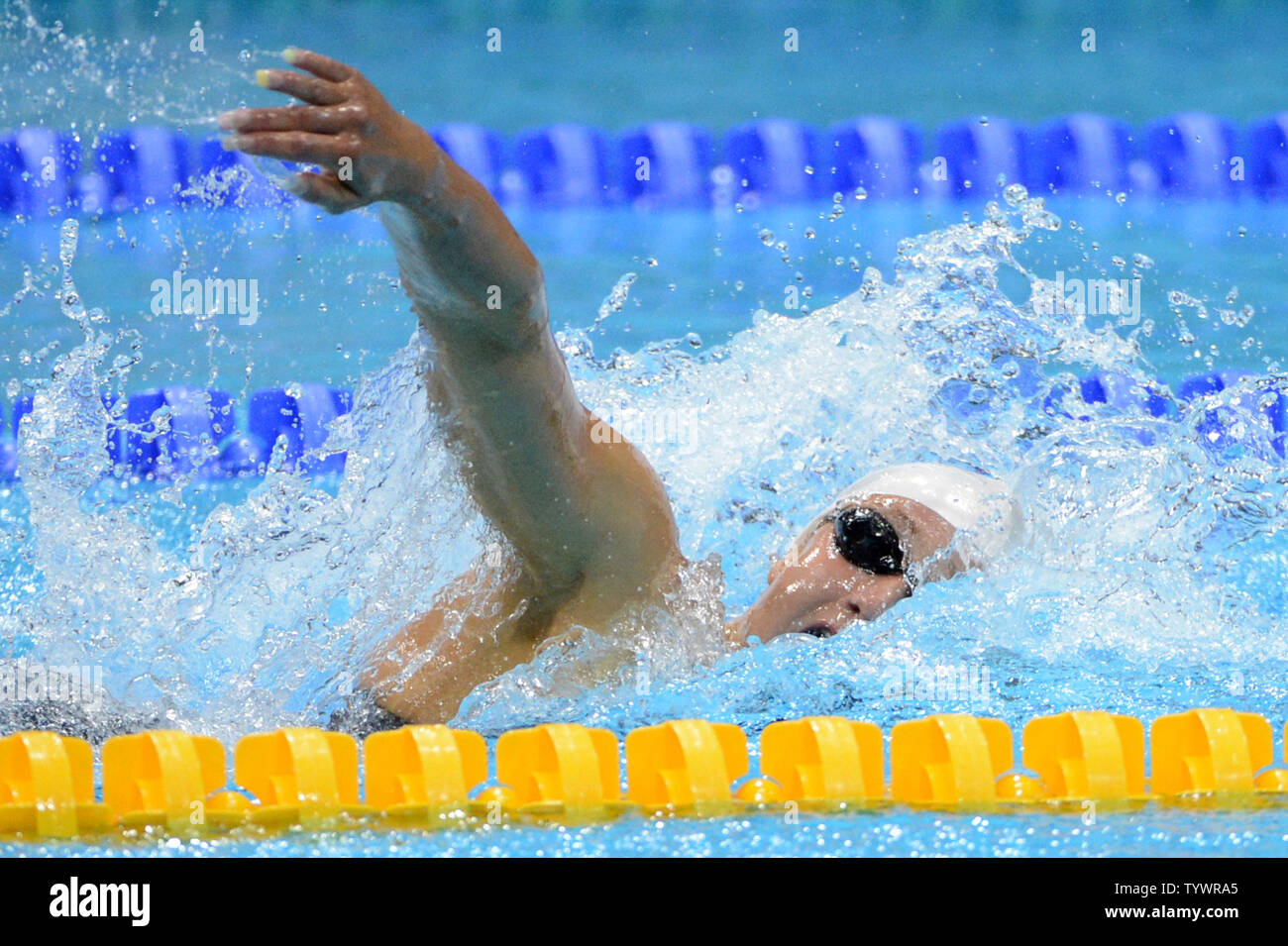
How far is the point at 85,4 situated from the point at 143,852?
731 cm

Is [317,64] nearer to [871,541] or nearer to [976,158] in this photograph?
[871,541]

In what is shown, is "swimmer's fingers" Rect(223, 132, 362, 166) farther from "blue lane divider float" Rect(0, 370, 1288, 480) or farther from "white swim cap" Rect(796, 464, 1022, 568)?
"blue lane divider float" Rect(0, 370, 1288, 480)

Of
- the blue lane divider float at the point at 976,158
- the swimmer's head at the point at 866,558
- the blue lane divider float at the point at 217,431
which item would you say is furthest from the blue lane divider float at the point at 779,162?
the swimmer's head at the point at 866,558

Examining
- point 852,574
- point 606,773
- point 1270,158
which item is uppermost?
point 1270,158

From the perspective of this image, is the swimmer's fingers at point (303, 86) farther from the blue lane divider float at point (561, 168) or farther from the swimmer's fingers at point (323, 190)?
the blue lane divider float at point (561, 168)

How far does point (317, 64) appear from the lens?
148cm

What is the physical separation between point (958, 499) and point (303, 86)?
145cm

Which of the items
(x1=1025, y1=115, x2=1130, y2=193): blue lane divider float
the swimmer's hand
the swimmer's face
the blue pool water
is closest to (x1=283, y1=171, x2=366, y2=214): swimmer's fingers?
the swimmer's hand

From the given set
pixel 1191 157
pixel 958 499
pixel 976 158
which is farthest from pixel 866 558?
pixel 1191 157

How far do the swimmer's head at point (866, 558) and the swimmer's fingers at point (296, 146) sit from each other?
3.87ft
